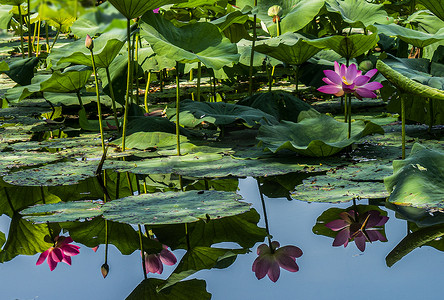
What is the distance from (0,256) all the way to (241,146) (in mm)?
1243

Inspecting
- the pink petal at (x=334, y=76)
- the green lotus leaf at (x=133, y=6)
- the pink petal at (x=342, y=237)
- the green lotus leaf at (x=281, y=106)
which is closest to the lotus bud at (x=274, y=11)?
the green lotus leaf at (x=281, y=106)

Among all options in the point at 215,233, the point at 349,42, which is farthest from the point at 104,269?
the point at 349,42

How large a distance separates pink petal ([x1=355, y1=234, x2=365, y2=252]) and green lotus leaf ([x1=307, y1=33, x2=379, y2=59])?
3.26 ft

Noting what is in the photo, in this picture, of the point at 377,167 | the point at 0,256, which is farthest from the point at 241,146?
the point at 0,256

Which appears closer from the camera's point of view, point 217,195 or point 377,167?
point 217,195

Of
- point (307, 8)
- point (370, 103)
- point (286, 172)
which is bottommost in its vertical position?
point (370, 103)

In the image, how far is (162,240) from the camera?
1.38 metres

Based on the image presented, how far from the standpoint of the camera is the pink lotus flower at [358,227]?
1.33 meters

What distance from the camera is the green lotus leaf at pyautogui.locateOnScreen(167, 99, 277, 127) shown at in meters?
2.30

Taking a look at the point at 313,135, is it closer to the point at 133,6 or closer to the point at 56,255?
the point at 133,6

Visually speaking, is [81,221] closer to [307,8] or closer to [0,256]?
[0,256]

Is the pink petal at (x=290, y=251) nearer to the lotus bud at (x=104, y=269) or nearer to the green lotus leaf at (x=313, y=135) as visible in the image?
the lotus bud at (x=104, y=269)

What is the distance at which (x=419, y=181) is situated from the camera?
1497 millimetres

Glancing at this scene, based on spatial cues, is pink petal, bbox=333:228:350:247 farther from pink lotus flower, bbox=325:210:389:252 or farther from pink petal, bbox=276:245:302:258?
pink petal, bbox=276:245:302:258
